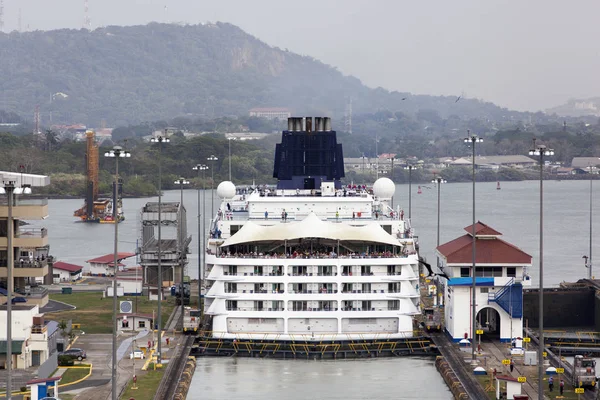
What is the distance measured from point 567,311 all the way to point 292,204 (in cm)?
1942

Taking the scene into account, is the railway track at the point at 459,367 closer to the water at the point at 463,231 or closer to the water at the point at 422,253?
the water at the point at 422,253

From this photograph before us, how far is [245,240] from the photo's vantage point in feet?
221

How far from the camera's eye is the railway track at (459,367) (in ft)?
178

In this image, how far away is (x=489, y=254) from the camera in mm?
66750

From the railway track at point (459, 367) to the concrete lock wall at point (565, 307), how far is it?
44.7 feet

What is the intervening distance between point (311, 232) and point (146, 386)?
1550 centimetres

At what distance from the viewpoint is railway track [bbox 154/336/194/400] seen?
54125 millimetres

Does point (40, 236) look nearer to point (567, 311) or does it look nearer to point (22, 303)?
point (22, 303)

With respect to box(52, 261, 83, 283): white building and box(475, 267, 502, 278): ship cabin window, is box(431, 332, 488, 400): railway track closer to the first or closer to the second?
box(475, 267, 502, 278): ship cabin window

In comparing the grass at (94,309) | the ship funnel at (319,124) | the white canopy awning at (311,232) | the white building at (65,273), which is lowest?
the grass at (94,309)

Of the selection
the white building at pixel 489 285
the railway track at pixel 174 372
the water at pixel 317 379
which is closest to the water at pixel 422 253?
the water at pixel 317 379

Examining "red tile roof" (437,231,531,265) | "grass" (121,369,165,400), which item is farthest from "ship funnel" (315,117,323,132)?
"grass" (121,369,165,400)

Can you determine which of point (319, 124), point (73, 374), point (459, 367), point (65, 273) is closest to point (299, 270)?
point (459, 367)

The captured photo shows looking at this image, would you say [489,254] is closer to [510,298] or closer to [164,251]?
[510,298]
